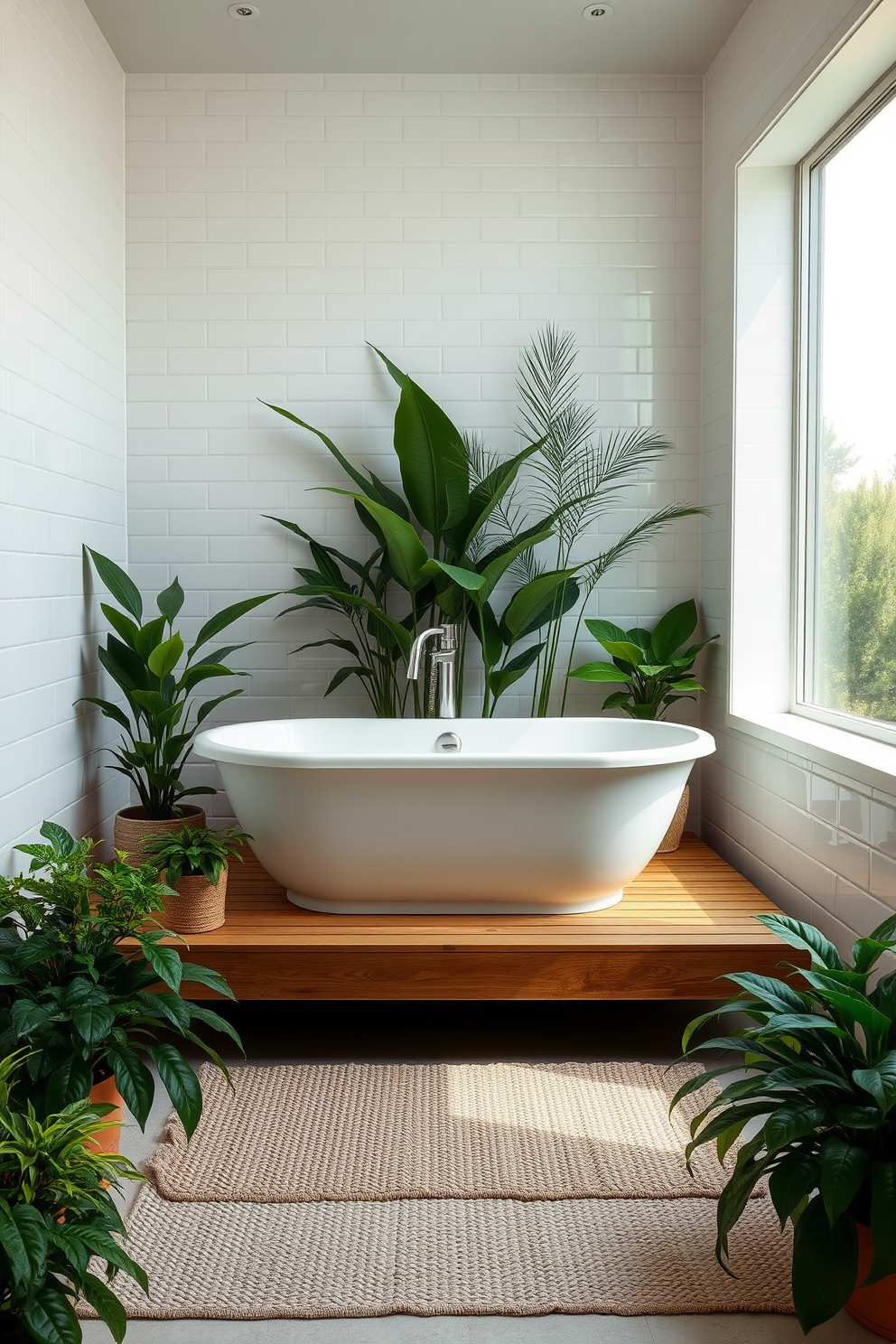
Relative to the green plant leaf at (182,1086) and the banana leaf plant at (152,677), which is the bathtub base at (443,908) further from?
the green plant leaf at (182,1086)

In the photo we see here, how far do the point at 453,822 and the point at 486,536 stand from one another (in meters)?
1.35

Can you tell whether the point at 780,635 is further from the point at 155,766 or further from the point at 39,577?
the point at 39,577

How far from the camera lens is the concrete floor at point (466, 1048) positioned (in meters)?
1.64

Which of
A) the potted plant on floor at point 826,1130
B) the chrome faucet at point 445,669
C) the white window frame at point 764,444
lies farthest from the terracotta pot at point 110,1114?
the white window frame at point 764,444

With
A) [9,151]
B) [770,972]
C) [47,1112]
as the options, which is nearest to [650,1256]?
[770,972]

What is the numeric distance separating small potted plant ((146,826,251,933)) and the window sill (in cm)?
147

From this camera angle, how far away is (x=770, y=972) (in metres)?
2.52

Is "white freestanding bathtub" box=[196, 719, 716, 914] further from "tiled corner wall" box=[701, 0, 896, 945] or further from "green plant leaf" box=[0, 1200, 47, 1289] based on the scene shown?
"green plant leaf" box=[0, 1200, 47, 1289]

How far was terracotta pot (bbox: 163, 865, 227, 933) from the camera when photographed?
8.53 ft

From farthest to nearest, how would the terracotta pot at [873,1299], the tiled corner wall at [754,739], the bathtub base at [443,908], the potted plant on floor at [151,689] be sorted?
the potted plant on floor at [151,689] < the bathtub base at [443,908] < the tiled corner wall at [754,739] < the terracotta pot at [873,1299]

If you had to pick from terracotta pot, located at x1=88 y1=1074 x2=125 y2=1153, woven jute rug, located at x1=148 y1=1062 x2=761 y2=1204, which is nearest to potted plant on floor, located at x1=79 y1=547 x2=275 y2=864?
woven jute rug, located at x1=148 y1=1062 x2=761 y2=1204

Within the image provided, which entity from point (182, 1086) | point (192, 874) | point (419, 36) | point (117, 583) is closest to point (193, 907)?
point (192, 874)

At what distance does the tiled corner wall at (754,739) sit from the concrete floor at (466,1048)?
544mm

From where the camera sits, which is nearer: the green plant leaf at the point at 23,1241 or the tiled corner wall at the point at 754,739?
the green plant leaf at the point at 23,1241
